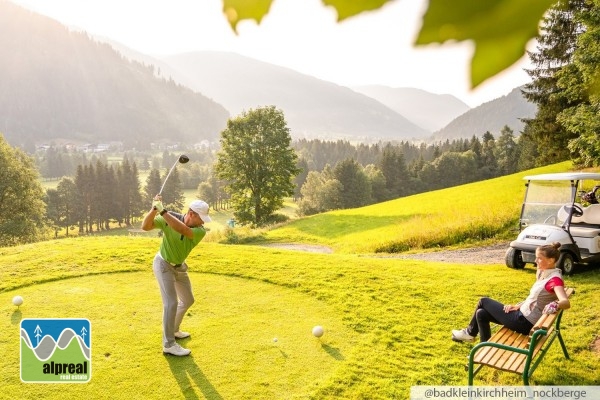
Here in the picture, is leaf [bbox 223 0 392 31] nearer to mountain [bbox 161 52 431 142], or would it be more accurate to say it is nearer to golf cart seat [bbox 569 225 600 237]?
mountain [bbox 161 52 431 142]

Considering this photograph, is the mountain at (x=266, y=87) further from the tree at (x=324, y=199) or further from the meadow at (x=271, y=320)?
the tree at (x=324, y=199)

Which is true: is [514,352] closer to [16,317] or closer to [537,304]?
[537,304]

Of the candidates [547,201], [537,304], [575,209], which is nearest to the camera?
[537,304]

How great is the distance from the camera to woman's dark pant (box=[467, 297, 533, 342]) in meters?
6.02

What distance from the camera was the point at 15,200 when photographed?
130 feet

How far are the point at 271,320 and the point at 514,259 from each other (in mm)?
7030

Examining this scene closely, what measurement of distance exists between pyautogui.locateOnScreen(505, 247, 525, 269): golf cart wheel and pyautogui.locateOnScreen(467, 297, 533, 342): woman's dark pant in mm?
5611

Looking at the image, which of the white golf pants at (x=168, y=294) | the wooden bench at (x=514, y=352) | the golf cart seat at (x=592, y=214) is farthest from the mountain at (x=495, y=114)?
the golf cart seat at (x=592, y=214)

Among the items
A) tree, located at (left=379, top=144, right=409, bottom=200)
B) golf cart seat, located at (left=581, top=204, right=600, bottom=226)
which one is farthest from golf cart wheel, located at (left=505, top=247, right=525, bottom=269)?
tree, located at (left=379, top=144, right=409, bottom=200)

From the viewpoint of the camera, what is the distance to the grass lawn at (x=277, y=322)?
18.1ft

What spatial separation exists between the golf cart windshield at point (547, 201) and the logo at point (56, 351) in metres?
10.6

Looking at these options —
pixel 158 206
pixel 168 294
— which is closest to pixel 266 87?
pixel 158 206

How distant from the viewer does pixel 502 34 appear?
2.13 feet

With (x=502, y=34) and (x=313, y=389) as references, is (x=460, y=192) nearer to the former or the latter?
(x=313, y=389)
